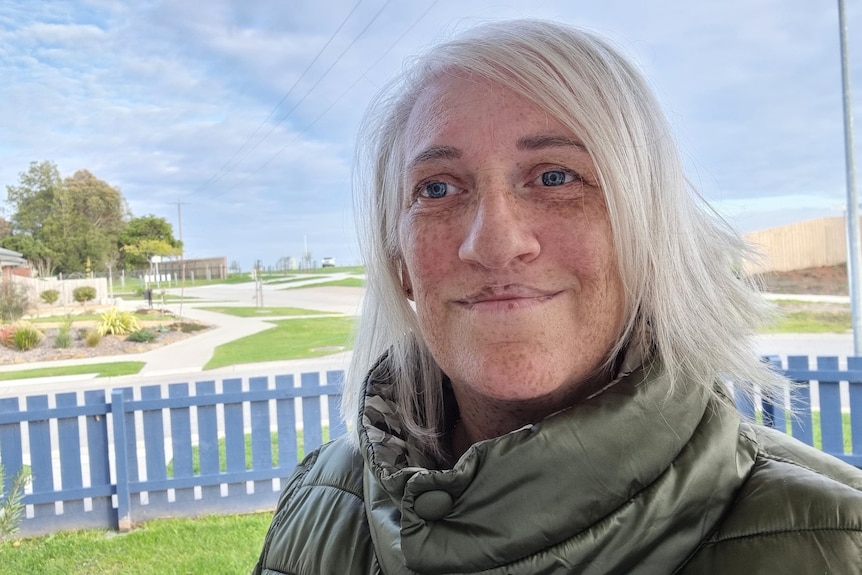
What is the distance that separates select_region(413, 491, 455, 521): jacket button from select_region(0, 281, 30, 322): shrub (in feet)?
16.1

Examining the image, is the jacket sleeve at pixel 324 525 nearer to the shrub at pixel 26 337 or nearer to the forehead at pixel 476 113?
the forehead at pixel 476 113

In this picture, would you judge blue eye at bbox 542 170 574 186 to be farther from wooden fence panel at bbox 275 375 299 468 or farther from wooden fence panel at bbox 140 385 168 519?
wooden fence panel at bbox 140 385 168 519

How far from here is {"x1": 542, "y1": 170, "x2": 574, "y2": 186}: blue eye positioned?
54 centimetres

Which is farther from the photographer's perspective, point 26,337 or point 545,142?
point 26,337

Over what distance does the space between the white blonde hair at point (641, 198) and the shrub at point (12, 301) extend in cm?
Result: 475

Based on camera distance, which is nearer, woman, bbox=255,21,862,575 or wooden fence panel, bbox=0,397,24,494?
woman, bbox=255,21,862,575

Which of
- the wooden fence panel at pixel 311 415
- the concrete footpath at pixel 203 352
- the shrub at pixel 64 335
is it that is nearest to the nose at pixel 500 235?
the wooden fence panel at pixel 311 415

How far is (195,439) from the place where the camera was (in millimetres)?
3520

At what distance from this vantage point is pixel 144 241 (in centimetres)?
531

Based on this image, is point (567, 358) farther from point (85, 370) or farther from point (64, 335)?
point (64, 335)

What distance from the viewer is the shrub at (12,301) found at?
4348 millimetres

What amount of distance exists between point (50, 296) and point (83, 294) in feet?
0.76

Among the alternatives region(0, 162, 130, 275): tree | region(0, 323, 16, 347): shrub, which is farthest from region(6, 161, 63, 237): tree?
region(0, 323, 16, 347): shrub

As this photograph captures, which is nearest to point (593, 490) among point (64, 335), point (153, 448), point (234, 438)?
point (234, 438)
